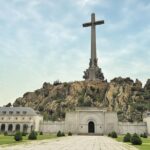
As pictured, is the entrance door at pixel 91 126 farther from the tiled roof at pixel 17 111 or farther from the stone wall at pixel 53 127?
the tiled roof at pixel 17 111

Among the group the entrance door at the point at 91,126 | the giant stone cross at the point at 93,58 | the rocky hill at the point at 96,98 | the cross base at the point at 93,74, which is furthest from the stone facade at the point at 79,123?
the cross base at the point at 93,74

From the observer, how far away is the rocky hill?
99.9m

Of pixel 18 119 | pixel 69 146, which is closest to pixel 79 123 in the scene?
pixel 18 119

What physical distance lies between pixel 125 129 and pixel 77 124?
13.9m

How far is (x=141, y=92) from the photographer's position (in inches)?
4382

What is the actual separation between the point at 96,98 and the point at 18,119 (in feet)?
125

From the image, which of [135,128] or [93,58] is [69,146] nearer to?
[135,128]

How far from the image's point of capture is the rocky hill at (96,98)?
9988 cm

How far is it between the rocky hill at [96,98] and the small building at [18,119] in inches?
608

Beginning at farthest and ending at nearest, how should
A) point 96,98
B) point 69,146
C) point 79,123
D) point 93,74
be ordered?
point 93,74 < point 96,98 < point 79,123 < point 69,146

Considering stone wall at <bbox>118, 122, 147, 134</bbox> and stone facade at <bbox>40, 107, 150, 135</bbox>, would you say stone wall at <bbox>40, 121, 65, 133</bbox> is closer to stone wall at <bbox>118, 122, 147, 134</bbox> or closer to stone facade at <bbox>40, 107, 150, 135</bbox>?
stone facade at <bbox>40, 107, 150, 135</bbox>

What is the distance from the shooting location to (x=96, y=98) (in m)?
109

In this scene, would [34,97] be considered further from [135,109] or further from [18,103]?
[135,109]

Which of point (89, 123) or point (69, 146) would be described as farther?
point (89, 123)
